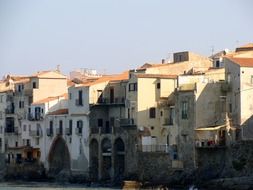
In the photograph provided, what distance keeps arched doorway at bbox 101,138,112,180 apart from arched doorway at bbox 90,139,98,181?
1021 mm

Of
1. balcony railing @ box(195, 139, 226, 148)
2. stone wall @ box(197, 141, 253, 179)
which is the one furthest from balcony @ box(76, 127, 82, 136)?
stone wall @ box(197, 141, 253, 179)

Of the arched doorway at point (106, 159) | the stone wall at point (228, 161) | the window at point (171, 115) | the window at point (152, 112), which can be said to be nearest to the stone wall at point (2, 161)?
the arched doorway at point (106, 159)

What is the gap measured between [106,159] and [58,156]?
7.84 meters

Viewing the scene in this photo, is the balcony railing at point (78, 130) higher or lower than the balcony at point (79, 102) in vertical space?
lower

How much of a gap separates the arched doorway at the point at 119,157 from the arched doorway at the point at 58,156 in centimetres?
750

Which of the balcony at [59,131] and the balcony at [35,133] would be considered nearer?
the balcony at [59,131]

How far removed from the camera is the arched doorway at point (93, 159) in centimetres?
7238

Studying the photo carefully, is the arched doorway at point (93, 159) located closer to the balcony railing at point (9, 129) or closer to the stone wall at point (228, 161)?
the stone wall at point (228, 161)

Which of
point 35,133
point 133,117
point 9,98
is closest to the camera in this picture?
point 133,117

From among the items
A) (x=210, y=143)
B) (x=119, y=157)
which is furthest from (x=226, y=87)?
(x=119, y=157)

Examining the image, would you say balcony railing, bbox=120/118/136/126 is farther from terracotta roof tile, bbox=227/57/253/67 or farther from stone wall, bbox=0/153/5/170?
stone wall, bbox=0/153/5/170

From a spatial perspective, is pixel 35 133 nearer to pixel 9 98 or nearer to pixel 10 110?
pixel 10 110

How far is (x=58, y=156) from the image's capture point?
257ft

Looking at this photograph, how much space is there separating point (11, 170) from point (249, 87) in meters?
26.5
